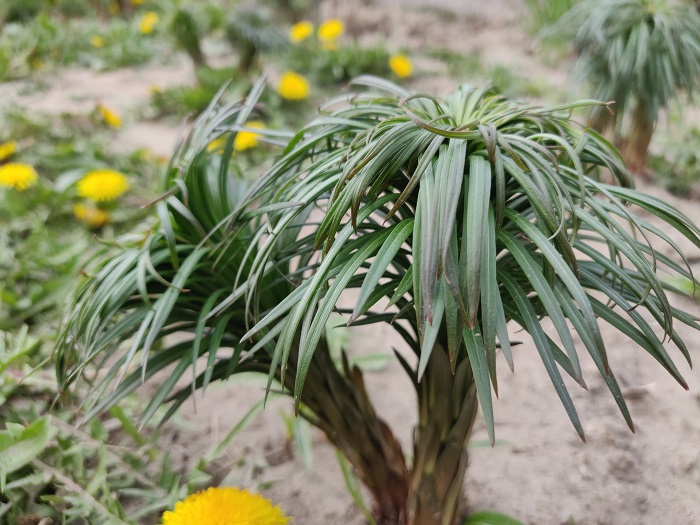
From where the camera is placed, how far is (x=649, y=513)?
1.38m

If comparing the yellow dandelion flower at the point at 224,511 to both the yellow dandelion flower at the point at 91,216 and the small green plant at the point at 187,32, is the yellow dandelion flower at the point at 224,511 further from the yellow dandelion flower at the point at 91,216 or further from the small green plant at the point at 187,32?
the small green plant at the point at 187,32

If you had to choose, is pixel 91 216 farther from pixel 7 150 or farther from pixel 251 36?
pixel 251 36

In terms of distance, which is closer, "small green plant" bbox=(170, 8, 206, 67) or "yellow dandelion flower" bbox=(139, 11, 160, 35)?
"small green plant" bbox=(170, 8, 206, 67)

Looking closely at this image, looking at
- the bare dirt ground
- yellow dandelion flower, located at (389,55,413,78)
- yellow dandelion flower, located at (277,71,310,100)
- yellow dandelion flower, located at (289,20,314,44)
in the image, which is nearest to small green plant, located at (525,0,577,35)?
yellow dandelion flower, located at (389,55,413,78)

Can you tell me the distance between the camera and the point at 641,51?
2.37 meters

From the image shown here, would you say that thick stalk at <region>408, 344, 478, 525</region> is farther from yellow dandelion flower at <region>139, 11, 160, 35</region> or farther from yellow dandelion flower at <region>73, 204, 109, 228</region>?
yellow dandelion flower at <region>139, 11, 160, 35</region>

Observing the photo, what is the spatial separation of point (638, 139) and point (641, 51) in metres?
0.57

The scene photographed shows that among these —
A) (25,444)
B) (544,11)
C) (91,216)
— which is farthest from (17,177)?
(544,11)

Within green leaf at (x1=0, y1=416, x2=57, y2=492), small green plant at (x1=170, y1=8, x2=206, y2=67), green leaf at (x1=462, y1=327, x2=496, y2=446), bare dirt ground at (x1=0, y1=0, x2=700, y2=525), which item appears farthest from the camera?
small green plant at (x1=170, y1=8, x2=206, y2=67)

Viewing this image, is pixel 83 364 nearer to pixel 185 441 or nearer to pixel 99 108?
pixel 185 441

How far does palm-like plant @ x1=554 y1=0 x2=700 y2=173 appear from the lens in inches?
95.0

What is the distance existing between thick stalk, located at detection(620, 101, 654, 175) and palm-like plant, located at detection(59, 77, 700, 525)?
185 centimetres

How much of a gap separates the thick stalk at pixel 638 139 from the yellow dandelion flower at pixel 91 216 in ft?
8.50

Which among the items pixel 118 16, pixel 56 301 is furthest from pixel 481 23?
pixel 56 301
